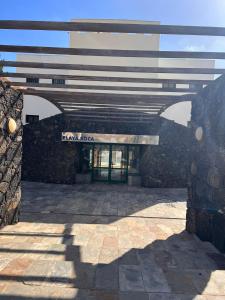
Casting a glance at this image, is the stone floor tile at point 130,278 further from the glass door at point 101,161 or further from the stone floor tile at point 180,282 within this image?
the glass door at point 101,161

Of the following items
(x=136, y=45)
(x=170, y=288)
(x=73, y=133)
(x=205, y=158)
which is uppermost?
(x=136, y=45)

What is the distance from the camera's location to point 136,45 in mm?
19578

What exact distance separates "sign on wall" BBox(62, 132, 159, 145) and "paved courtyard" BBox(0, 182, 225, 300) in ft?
17.2

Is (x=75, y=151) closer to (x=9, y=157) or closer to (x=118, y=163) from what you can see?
(x=118, y=163)

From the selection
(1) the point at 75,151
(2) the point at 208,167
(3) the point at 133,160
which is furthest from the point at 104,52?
(3) the point at 133,160

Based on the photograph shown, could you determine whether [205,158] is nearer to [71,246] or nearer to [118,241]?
[118,241]

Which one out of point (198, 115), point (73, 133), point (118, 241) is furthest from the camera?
point (73, 133)

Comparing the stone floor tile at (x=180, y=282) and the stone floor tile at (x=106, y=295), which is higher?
the stone floor tile at (x=106, y=295)

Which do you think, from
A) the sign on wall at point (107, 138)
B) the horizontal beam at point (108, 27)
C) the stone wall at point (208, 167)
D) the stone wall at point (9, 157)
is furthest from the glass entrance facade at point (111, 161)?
the horizontal beam at point (108, 27)

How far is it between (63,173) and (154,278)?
11.1 meters

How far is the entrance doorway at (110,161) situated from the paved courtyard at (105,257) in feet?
20.2

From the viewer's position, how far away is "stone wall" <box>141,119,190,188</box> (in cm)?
1496

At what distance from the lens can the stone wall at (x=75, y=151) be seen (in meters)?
15.0

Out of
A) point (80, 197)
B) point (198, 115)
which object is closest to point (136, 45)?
point (80, 197)
